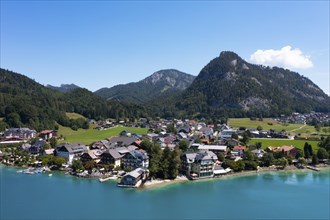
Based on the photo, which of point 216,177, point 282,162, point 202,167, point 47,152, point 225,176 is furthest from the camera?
point 47,152

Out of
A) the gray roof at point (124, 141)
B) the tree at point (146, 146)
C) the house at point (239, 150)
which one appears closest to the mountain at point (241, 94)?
the house at point (239, 150)

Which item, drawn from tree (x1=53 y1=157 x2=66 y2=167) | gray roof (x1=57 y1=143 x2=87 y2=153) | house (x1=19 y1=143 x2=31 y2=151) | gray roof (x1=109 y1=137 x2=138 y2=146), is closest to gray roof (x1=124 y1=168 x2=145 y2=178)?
tree (x1=53 y1=157 x2=66 y2=167)

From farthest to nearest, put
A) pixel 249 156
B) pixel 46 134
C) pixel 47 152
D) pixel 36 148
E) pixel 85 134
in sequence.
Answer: pixel 85 134 → pixel 46 134 → pixel 36 148 → pixel 47 152 → pixel 249 156

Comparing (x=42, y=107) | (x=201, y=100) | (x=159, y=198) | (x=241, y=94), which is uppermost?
(x=241, y=94)

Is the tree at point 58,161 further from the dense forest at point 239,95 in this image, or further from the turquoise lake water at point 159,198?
the dense forest at point 239,95

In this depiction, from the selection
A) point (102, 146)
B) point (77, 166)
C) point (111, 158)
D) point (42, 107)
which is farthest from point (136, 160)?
point (42, 107)

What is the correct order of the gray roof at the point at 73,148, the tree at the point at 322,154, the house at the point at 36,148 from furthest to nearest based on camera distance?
the house at the point at 36,148, the tree at the point at 322,154, the gray roof at the point at 73,148

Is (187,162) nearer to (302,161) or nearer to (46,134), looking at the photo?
(302,161)

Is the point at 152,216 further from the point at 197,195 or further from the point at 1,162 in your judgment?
the point at 1,162
